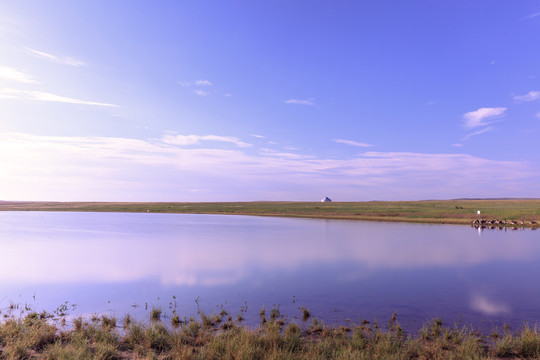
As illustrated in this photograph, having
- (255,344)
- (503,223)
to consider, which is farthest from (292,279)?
(503,223)

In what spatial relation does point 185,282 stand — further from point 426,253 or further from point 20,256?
point 426,253

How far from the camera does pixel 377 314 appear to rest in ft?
35.3

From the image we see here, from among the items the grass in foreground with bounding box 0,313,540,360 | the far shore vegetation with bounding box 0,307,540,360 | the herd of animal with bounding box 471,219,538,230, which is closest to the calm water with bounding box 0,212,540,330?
the far shore vegetation with bounding box 0,307,540,360

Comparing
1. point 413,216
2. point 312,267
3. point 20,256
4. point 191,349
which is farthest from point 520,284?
point 413,216

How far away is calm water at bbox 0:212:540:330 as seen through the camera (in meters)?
11.4

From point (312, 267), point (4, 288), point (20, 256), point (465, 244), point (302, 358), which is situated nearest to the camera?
point (302, 358)

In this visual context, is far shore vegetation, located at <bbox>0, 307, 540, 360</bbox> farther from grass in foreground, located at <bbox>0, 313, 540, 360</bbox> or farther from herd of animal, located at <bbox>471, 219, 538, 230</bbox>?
herd of animal, located at <bbox>471, 219, 538, 230</bbox>

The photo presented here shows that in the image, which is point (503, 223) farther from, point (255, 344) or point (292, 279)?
point (255, 344)

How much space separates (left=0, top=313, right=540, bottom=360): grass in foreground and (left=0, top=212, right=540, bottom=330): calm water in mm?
1487

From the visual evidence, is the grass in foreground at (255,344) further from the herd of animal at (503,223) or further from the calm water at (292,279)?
the herd of animal at (503,223)

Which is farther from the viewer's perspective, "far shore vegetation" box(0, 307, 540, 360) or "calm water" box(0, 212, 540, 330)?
"calm water" box(0, 212, 540, 330)

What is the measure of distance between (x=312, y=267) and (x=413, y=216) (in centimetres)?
4686

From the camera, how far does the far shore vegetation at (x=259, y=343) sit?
6.98m

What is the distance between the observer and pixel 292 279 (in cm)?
1564
